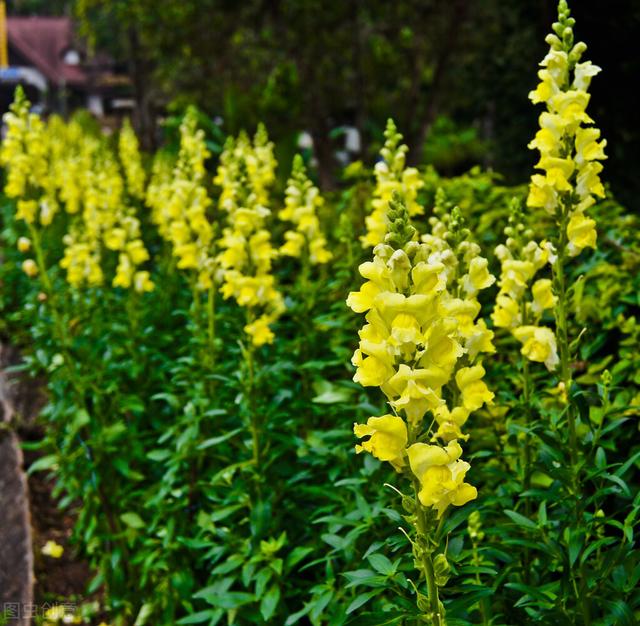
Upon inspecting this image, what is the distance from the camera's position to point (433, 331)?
81.7 inches

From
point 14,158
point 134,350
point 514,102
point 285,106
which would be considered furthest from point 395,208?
point 285,106

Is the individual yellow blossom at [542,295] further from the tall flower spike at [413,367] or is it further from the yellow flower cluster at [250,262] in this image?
the yellow flower cluster at [250,262]

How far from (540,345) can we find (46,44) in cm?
4636

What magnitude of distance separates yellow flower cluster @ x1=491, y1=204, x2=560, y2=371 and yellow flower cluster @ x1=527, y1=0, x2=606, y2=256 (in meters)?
0.12

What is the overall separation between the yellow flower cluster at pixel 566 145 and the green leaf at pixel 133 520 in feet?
8.63

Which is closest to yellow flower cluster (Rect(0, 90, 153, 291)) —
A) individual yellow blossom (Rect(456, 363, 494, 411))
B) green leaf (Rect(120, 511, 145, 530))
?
green leaf (Rect(120, 511, 145, 530))

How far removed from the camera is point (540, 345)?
2.90 m

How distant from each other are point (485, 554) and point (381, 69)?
15.6 meters

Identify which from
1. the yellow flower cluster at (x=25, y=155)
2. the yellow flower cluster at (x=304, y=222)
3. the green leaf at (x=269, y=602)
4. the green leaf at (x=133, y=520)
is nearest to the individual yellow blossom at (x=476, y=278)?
the green leaf at (x=269, y=602)

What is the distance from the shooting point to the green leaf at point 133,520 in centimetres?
438

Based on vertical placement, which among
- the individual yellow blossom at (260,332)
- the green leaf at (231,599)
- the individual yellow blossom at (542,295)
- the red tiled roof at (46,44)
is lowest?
the green leaf at (231,599)

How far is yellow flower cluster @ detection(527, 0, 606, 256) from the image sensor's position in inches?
111

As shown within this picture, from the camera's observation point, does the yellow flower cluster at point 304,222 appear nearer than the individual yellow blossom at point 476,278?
No

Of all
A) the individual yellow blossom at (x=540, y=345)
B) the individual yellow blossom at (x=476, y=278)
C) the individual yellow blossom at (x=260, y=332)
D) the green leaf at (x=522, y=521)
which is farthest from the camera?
the individual yellow blossom at (x=260, y=332)
